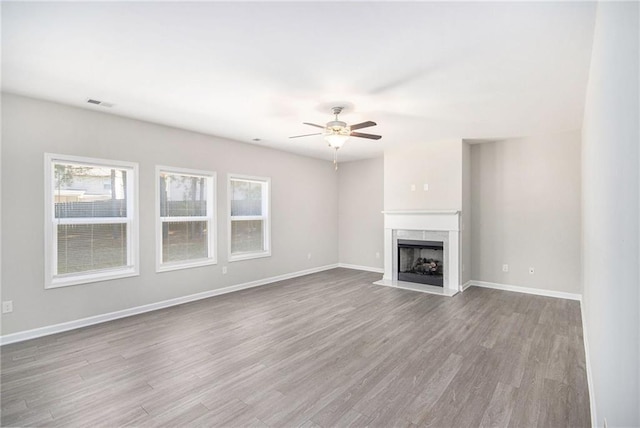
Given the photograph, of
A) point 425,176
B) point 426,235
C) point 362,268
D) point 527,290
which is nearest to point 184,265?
point 362,268

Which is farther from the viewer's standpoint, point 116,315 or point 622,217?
point 116,315

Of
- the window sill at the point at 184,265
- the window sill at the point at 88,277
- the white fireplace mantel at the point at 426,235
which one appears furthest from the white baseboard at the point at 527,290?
the window sill at the point at 88,277

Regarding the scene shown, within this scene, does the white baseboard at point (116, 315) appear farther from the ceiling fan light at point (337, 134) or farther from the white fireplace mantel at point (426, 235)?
the ceiling fan light at point (337, 134)

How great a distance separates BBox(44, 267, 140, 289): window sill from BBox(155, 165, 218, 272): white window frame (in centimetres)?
40

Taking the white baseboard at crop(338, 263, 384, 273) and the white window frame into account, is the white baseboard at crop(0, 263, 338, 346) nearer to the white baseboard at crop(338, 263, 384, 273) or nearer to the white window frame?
the white window frame

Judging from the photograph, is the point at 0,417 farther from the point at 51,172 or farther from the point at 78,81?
the point at 78,81

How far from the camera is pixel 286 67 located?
271cm

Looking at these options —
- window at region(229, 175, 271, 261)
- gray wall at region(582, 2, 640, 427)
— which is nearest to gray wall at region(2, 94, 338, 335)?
window at region(229, 175, 271, 261)

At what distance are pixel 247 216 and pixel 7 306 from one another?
11.0 ft

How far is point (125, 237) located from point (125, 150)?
1203mm

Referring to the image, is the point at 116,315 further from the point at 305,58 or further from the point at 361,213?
the point at 361,213

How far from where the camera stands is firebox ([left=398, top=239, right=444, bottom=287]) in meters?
5.65

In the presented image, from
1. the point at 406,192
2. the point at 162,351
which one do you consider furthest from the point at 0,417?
the point at 406,192

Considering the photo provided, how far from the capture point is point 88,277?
3854 mm
